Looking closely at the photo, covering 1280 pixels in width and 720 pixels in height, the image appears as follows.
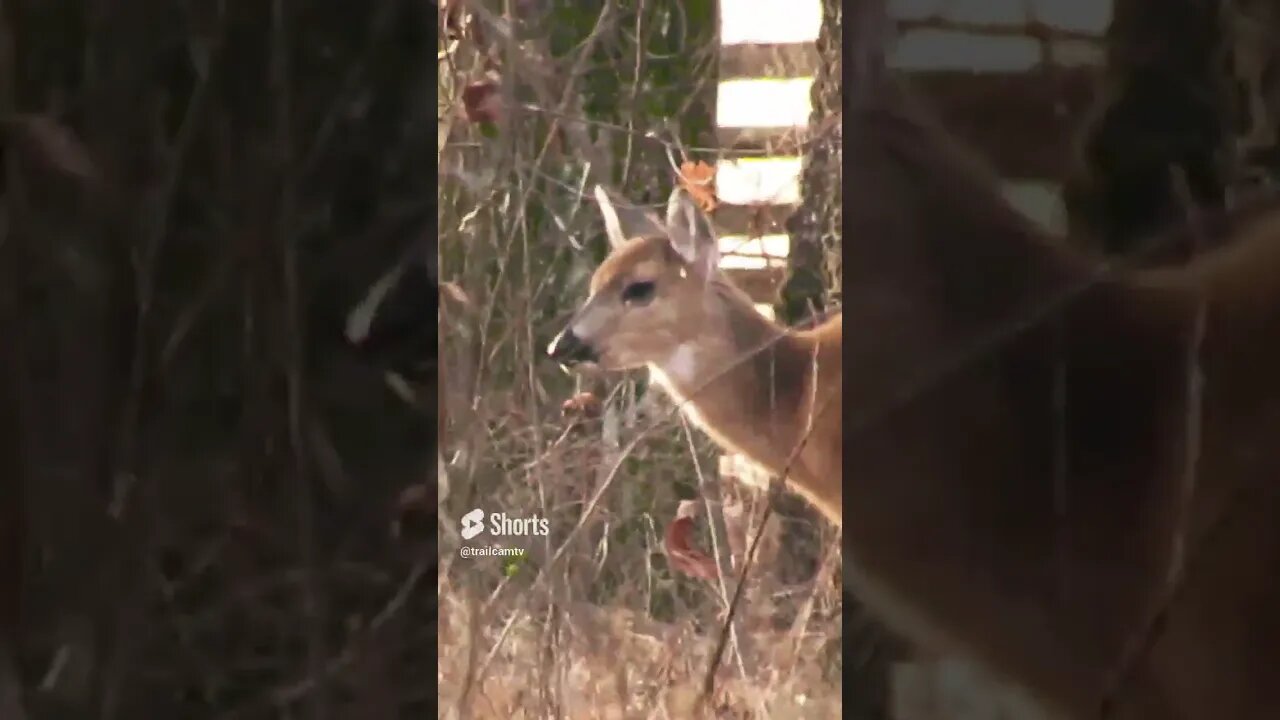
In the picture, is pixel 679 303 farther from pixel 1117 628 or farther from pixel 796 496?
pixel 1117 628

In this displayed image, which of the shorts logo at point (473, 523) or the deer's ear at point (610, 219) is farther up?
the deer's ear at point (610, 219)

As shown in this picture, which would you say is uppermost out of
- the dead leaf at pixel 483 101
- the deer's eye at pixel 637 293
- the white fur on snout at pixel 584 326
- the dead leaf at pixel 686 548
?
the dead leaf at pixel 483 101

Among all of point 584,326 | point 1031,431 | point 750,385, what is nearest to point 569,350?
point 584,326

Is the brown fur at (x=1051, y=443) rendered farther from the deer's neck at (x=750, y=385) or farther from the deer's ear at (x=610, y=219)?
the deer's ear at (x=610, y=219)

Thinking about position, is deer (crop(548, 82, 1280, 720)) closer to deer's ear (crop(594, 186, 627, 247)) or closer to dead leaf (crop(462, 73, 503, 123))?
deer's ear (crop(594, 186, 627, 247))

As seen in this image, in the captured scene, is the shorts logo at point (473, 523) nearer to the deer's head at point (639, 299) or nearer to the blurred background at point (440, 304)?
the blurred background at point (440, 304)

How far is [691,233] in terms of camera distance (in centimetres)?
67

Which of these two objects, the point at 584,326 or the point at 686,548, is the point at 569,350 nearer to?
the point at 584,326

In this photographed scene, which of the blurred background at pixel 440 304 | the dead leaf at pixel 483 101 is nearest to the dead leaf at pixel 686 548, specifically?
the blurred background at pixel 440 304

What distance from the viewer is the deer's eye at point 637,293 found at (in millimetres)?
679

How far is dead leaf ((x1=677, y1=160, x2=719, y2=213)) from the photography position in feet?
2.18

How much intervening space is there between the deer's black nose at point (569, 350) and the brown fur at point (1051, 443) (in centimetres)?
18

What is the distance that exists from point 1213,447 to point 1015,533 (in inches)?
5.5

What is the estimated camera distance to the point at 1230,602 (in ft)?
2.11
